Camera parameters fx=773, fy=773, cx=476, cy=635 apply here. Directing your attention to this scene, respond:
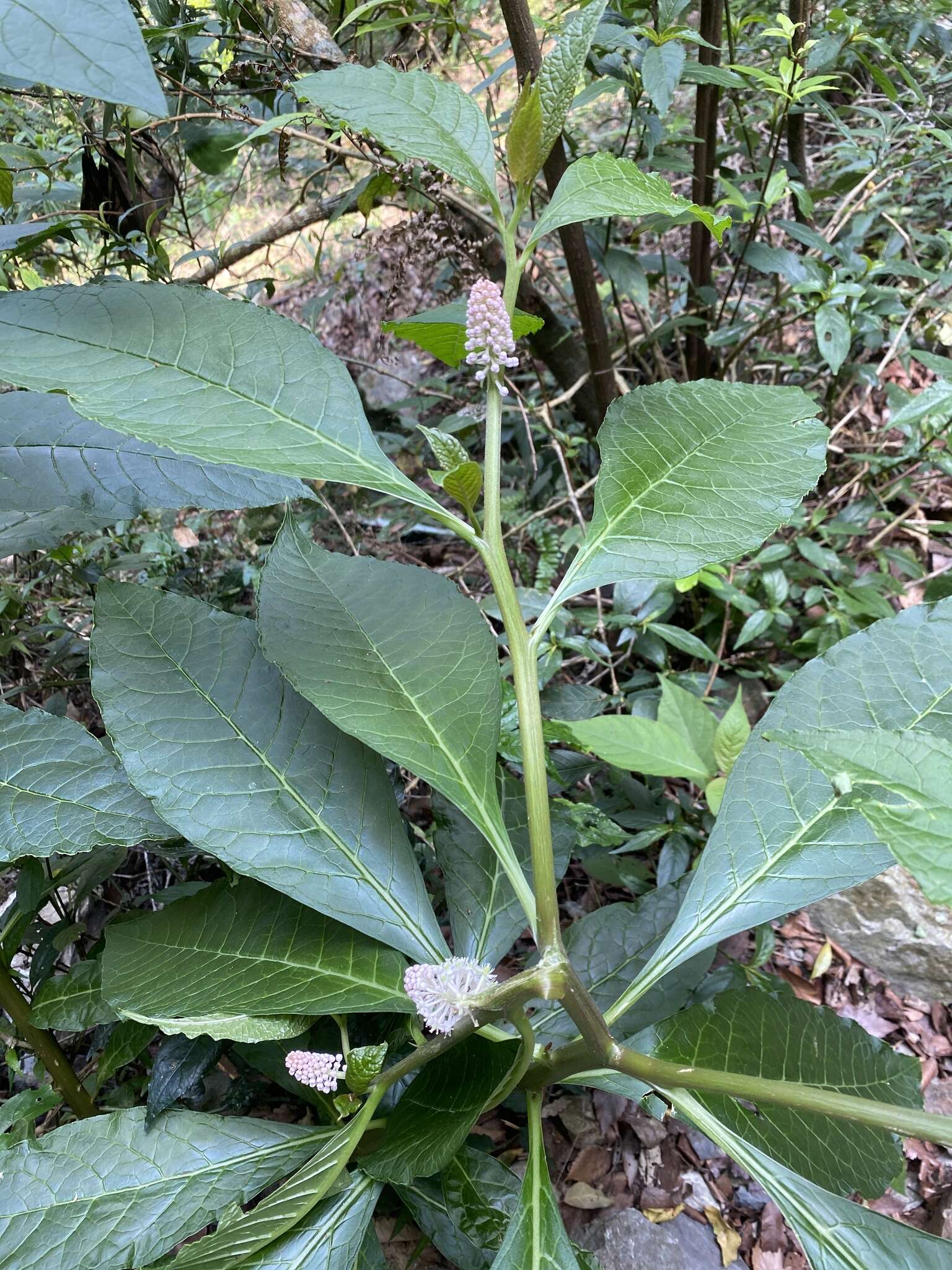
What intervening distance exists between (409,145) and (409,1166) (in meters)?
0.85

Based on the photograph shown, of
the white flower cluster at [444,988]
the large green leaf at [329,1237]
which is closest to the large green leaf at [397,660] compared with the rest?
the white flower cluster at [444,988]

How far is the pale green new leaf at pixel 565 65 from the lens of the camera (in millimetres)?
708

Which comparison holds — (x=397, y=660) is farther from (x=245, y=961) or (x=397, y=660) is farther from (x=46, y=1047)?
(x=46, y=1047)

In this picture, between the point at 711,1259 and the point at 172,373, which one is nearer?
the point at 172,373

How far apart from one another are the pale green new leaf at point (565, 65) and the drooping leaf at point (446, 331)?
165 mm

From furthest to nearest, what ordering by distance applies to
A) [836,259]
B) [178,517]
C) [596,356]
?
[178,517] < [836,259] < [596,356]

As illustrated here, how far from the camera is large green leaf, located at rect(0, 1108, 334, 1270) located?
65cm

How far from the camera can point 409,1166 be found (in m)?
0.61

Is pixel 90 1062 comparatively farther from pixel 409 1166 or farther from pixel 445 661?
pixel 445 661

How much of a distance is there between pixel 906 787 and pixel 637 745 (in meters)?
0.63

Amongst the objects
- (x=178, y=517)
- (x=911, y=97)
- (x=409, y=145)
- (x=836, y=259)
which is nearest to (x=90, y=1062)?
(x=409, y=145)

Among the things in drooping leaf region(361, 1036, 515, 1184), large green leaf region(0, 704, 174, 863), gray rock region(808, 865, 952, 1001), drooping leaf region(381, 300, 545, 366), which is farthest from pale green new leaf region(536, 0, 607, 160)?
→ gray rock region(808, 865, 952, 1001)

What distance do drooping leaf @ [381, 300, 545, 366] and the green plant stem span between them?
0.81m

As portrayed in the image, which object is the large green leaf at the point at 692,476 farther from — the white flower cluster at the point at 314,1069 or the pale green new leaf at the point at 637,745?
the white flower cluster at the point at 314,1069
